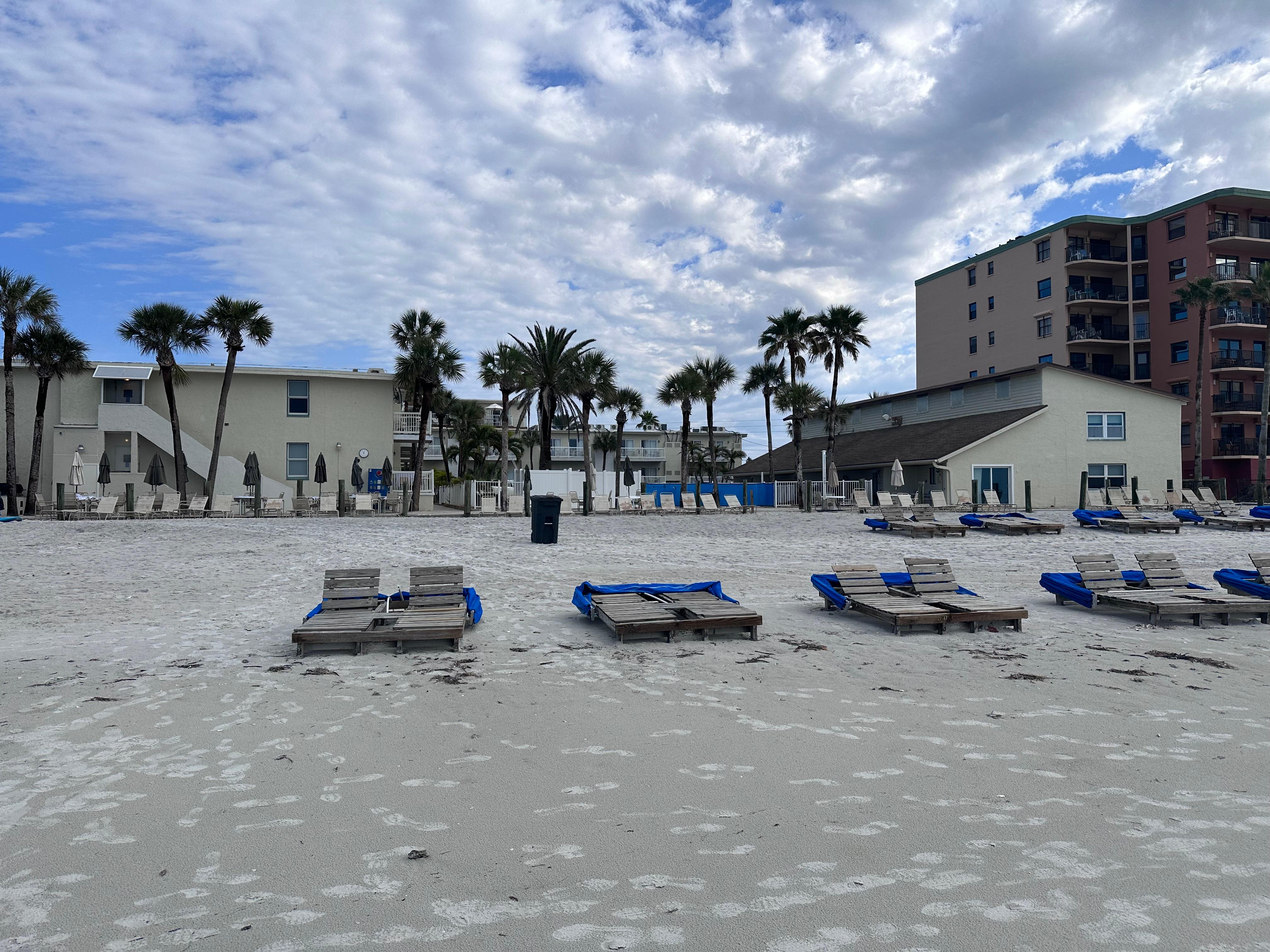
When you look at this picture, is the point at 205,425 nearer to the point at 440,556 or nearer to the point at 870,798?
the point at 440,556

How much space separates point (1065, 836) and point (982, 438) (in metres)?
35.5

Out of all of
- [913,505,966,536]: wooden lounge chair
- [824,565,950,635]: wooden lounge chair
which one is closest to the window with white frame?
[913,505,966,536]: wooden lounge chair

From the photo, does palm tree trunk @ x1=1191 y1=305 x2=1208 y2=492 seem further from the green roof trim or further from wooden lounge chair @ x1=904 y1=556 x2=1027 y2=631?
wooden lounge chair @ x1=904 y1=556 x2=1027 y2=631

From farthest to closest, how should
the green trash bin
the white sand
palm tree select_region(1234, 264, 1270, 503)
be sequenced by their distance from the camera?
palm tree select_region(1234, 264, 1270, 503) < the green trash bin < the white sand

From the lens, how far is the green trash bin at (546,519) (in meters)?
20.2

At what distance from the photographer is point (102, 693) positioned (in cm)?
652

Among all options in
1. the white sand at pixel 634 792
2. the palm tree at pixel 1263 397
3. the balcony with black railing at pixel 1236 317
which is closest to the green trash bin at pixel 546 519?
the white sand at pixel 634 792

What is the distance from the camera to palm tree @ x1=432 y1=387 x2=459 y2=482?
4744 centimetres

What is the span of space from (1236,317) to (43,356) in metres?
63.5

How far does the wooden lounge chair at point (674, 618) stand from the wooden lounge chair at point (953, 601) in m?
2.52

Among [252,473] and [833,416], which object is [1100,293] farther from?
[252,473]

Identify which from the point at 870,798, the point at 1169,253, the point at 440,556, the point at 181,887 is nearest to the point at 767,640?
the point at 870,798

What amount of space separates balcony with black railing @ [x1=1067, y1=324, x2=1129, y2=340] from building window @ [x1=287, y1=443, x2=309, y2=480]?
4681 centimetres

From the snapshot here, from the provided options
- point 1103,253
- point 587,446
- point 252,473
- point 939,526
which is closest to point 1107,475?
point 939,526
